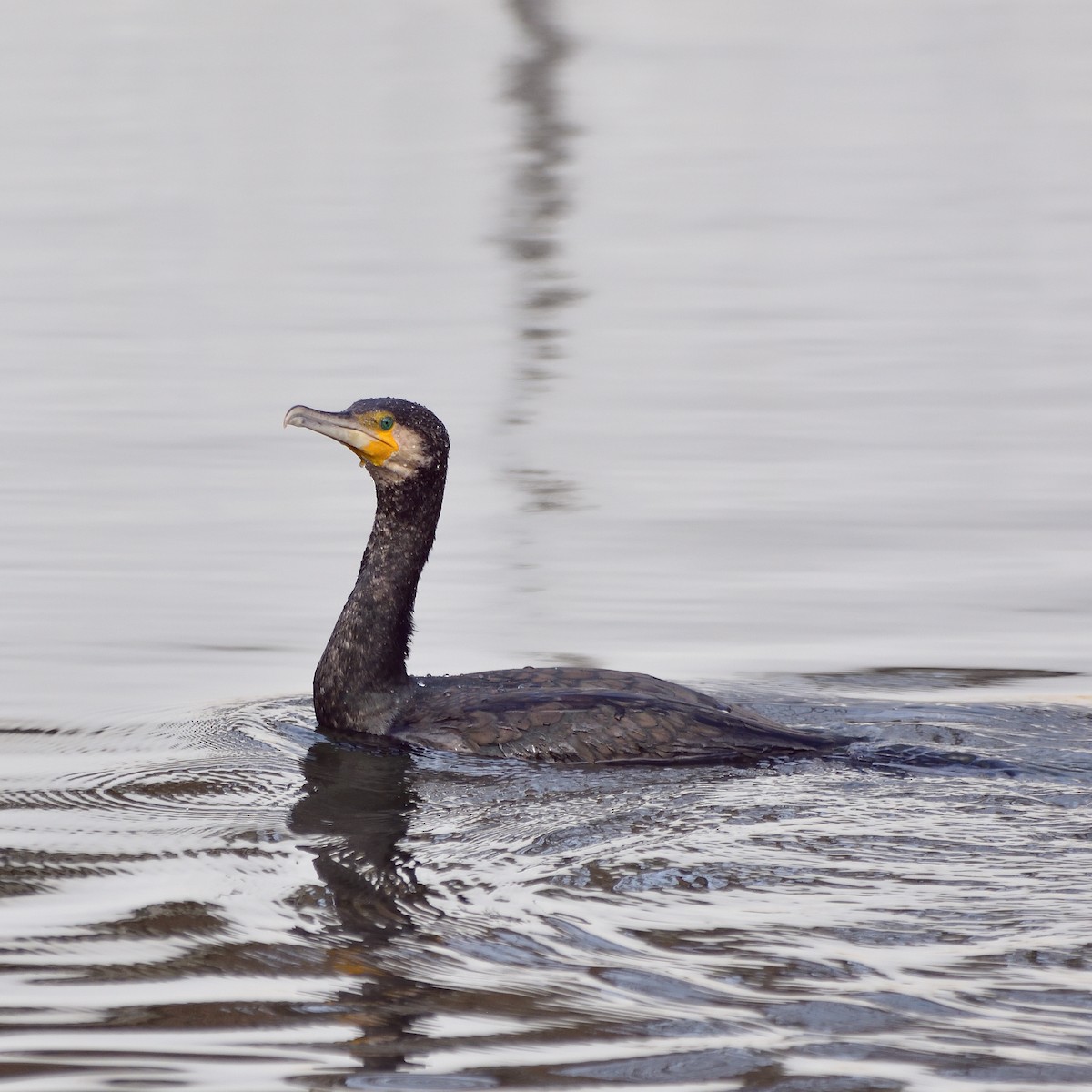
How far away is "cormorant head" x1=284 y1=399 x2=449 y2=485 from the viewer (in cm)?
799

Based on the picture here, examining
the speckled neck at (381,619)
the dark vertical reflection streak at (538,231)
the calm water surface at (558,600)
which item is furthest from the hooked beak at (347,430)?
the dark vertical reflection streak at (538,231)

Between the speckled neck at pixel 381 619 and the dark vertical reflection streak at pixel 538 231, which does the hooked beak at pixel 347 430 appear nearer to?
the speckled neck at pixel 381 619

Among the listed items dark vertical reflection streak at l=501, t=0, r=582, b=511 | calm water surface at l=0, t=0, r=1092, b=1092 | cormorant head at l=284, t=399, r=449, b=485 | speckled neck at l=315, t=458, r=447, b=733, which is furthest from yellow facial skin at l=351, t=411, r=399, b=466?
dark vertical reflection streak at l=501, t=0, r=582, b=511

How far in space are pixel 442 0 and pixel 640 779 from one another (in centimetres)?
3472

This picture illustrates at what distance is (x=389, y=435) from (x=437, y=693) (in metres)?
0.97

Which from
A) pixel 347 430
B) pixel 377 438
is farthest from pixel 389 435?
pixel 347 430

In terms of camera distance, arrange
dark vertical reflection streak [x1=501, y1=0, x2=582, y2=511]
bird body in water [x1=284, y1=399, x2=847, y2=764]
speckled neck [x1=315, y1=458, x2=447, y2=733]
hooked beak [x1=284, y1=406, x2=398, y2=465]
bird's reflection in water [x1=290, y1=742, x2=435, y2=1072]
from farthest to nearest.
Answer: dark vertical reflection streak [x1=501, y1=0, x2=582, y2=511] < speckled neck [x1=315, y1=458, x2=447, y2=733] < hooked beak [x1=284, y1=406, x2=398, y2=465] < bird body in water [x1=284, y1=399, x2=847, y2=764] < bird's reflection in water [x1=290, y1=742, x2=435, y2=1072]

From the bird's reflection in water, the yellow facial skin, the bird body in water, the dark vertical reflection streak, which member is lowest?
the bird's reflection in water

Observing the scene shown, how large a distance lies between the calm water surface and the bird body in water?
0.62 ft

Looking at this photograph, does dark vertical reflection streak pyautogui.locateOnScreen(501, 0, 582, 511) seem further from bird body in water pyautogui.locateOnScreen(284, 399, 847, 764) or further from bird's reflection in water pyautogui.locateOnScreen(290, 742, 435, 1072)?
bird's reflection in water pyautogui.locateOnScreen(290, 742, 435, 1072)

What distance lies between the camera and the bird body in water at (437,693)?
7.46 meters

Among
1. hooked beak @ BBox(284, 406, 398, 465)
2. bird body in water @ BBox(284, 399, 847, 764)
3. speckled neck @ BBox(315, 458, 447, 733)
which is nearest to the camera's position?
bird body in water @ BBox(284, 399, 847, 764)

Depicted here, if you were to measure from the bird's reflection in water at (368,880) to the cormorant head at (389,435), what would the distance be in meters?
1.08

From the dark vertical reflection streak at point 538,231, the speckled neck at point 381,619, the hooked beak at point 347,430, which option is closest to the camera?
the hooked beak at point 347,430
